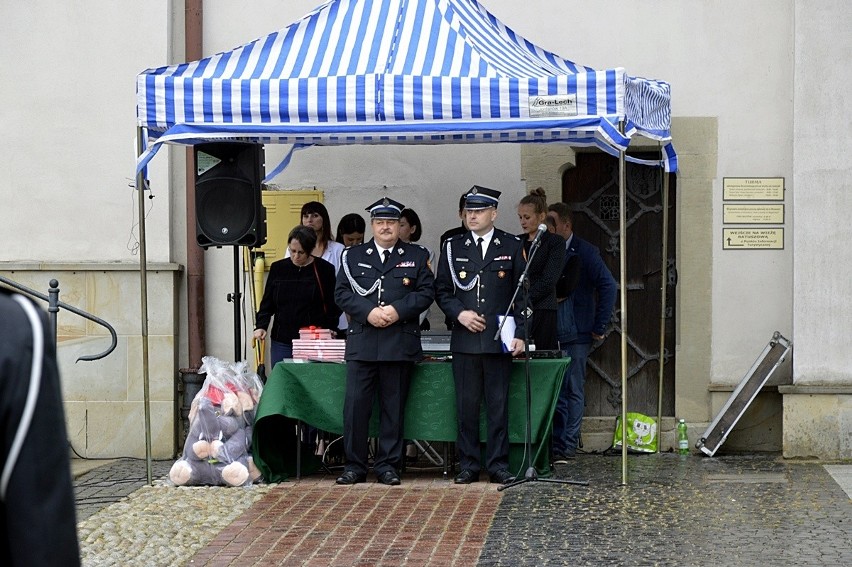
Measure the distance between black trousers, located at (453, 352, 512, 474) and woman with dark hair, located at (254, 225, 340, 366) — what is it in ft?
4.56

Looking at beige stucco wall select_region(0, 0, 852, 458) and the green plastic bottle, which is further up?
beige stucco wall select_region(0, 0, 852, 458)

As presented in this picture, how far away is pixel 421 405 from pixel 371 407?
363 mm

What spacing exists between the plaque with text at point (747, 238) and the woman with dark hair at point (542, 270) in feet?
5.27

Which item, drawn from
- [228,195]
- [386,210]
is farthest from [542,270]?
[228,195]

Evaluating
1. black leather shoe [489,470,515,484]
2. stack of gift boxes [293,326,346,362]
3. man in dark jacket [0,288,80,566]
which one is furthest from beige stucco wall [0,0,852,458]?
man in dark jacket [0,288,80,566]

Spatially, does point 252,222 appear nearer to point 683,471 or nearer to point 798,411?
point 683,471

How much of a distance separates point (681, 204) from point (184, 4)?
4.38m

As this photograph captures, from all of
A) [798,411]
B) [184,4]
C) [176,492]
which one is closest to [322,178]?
[184,4]

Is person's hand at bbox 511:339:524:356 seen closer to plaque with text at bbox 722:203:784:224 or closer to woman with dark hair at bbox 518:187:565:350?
woman with dark hair at bbox 518:187:565:350

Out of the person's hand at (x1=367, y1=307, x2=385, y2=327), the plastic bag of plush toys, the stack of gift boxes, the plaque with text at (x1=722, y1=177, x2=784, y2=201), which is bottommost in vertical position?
the plastic bag of plush toys

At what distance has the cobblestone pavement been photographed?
681 centimetres

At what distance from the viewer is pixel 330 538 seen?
7336mm

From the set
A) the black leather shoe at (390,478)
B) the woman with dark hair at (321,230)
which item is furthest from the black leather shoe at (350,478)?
the woman with dark hair at (321,230)

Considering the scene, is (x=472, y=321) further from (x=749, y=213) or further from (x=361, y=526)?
(x=749, y=213)
